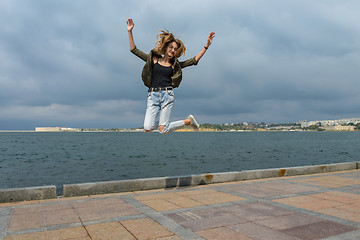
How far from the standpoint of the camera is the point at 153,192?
6.76 m

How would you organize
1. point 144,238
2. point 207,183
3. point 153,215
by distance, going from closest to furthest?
point 144,238
point 153,215
point 207,183

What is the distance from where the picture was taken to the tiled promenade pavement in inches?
154

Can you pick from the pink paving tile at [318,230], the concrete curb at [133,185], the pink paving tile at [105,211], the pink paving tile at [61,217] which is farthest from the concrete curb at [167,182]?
the pink paving tile at [318,230]

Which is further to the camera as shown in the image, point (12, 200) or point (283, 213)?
point (12, 200)

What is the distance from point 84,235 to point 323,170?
899 centimetres

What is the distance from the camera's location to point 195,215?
474cm

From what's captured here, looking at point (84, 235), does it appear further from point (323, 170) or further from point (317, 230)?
point (323, 170)

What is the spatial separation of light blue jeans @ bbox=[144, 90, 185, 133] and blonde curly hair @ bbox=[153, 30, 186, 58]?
77 cm

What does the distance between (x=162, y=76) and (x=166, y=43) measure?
2.08 ft

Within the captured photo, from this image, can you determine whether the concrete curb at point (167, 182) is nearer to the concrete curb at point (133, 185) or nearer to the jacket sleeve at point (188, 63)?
the concrete curb at point (133, 185)

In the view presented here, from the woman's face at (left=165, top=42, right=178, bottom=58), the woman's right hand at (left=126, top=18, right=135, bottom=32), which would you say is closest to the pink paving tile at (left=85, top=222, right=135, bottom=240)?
the woman's face at (left=165, top=42, right=178, bottom=58)

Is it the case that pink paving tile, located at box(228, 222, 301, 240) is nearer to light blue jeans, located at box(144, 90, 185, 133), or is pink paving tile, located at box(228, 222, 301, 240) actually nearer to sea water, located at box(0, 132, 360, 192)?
light blue jeans, located at box(144, 90, 185, 133)

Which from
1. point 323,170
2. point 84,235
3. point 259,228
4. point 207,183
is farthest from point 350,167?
point 84,235

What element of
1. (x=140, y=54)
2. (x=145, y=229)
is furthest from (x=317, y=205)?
(x=140, y=54)
